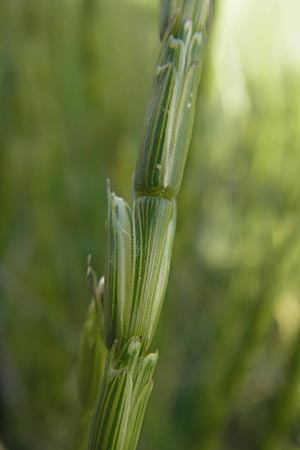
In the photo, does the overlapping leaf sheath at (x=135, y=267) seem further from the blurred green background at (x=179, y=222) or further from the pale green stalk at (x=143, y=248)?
the blurred green background at (x=179, y=222)

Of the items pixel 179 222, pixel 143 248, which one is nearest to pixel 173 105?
pixel 143 248

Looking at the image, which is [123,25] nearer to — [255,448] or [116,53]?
[116,53]

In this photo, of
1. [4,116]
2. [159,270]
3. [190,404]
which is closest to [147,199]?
[159,270]

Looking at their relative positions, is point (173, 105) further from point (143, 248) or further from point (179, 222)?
point (179, 222)

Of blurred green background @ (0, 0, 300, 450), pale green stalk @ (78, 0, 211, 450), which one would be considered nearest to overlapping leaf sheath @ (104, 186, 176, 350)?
pale green stalk @ (78, 0, 211, 450)

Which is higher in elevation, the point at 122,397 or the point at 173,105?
the point at 173,105

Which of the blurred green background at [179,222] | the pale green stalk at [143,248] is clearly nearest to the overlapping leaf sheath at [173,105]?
the pale green stalk at [143,248]
